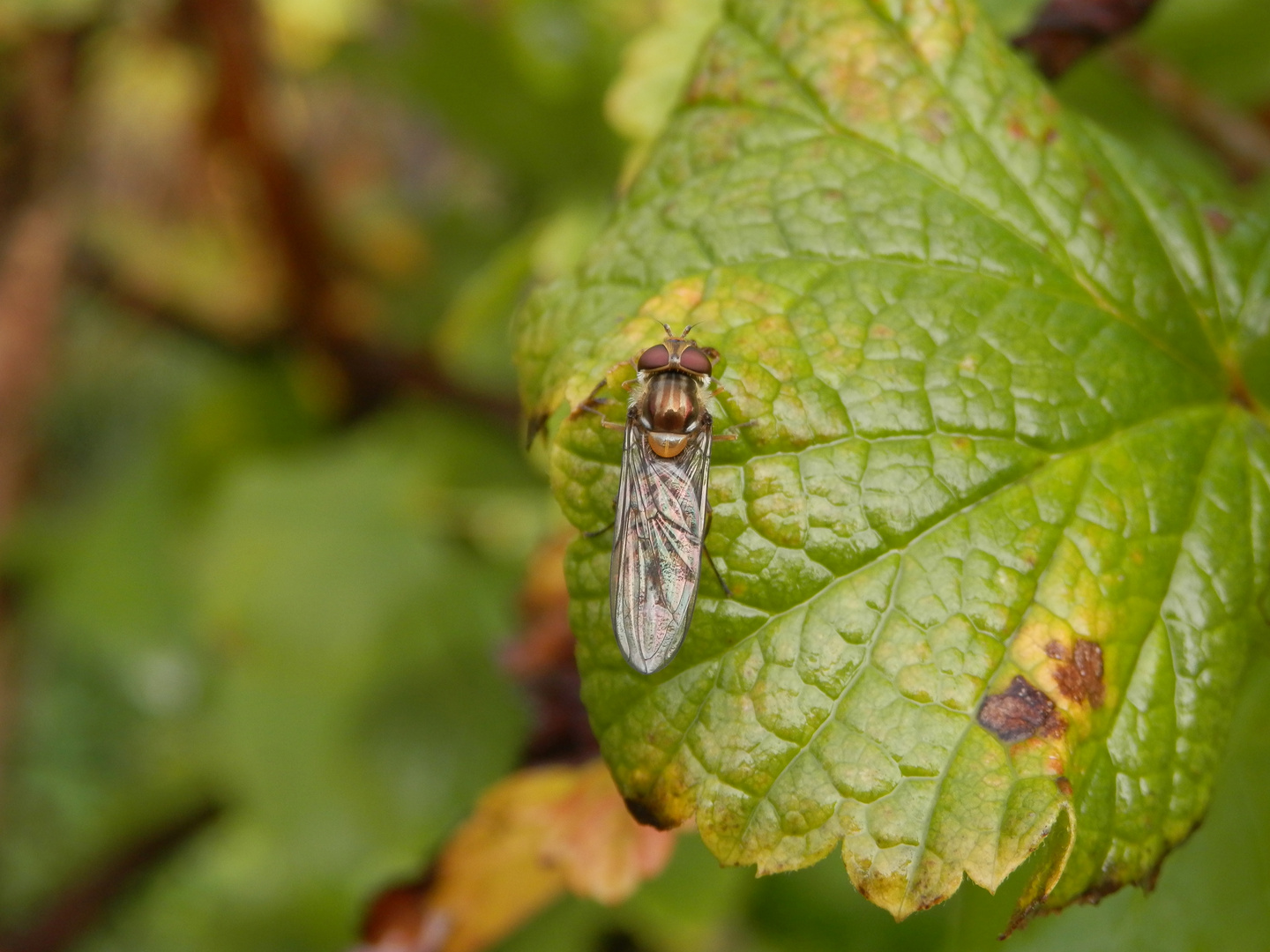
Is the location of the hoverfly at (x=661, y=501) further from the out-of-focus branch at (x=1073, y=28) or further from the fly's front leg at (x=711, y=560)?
the out-of-focus branch at (x=1073, y=28)

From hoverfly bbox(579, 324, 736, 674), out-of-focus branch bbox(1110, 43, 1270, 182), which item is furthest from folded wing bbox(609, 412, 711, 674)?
out-of-focus branch bbox(1110, 43, 1270, 182)

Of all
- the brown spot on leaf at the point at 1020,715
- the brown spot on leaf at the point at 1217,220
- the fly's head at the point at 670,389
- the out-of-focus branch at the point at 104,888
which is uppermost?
the brown spot on leaf at the point at 1217,220

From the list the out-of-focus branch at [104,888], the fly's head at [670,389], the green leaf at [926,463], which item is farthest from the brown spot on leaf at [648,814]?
the out-of-focus branch at [104,888]

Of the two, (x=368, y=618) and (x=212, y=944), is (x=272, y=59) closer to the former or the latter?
(x=368, y=618)

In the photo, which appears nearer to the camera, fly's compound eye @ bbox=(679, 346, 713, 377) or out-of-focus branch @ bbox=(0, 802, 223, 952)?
fly's compound eye @ bbox=(679, 346, 713, 377)

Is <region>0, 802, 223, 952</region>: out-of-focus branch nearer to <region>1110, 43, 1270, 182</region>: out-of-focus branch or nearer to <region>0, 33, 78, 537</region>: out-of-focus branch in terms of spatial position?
<region>0, 33, 78, 537</region>: out-of-focus branch

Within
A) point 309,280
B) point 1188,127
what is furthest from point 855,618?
point 309,280

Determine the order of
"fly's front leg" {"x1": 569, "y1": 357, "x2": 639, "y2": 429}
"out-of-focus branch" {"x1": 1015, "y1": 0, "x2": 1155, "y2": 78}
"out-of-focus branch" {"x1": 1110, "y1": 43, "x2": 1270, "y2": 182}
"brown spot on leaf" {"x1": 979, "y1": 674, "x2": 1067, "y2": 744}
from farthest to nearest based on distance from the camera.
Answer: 1. "out-of-focus branch" {"x1": 1110, "y1": 43, "x2": 1270, "y2": 182}
2. "out-of-focus branch" {"x1": 1015, "y1": 0, "x2": 1155, "y2": 78}
3. "fly's front leg" {"x1": 569, "y1": 357, "x2": 639, "y2": 429}
4. "brown spot on leaf" {"x1": 979, "y1": 674, "x2": 1067, "y2": 744}
